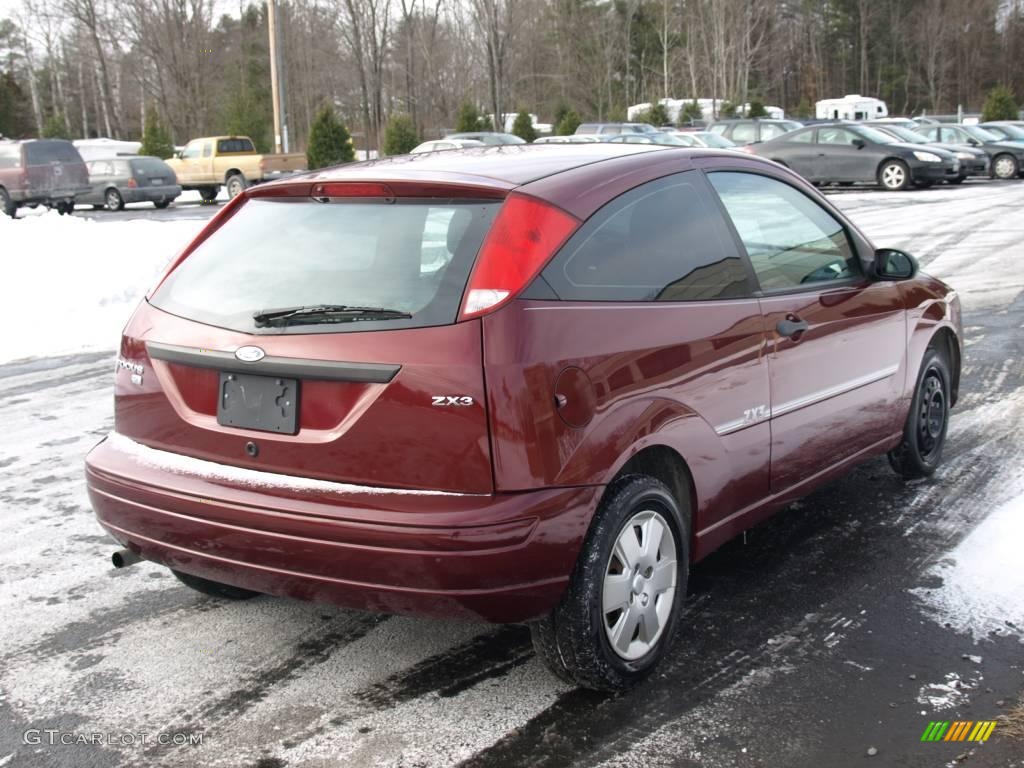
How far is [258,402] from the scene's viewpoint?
3.36m

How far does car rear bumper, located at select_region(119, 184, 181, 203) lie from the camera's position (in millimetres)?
29828

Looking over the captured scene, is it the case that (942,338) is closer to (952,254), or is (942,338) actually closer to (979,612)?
(979,612)

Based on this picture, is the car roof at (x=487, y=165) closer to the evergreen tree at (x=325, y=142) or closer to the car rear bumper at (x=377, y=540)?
the car rear bumper at (x=377, y=540)

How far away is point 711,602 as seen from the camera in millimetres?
4160

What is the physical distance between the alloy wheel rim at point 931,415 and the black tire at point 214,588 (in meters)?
3.27

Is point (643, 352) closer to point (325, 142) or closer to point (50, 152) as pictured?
point (50, 152)

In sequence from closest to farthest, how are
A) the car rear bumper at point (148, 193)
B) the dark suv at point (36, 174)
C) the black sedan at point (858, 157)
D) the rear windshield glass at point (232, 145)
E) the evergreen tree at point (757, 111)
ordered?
1. the black sedan at point (858, 157)
2. the dark suv at point (36, 174)
3. the car rear bumper at point (148, 193)
4. the rear windshield glass at point (232, 145)
5. the evergreen tree at point (757, 111)

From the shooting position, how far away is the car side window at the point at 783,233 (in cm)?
424

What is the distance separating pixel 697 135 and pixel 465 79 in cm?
3030

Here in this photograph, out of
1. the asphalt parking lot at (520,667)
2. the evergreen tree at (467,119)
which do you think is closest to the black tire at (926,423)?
the asphalt parking lot at (520,667)

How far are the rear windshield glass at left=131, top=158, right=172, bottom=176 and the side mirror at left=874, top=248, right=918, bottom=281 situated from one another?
27.9 meters

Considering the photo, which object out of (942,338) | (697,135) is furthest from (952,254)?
(697,135)

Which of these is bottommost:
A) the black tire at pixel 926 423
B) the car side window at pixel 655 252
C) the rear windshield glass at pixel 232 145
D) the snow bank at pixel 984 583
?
the snow bank at pixel 984 583

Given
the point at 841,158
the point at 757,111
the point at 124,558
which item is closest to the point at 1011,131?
the point at 841,158
